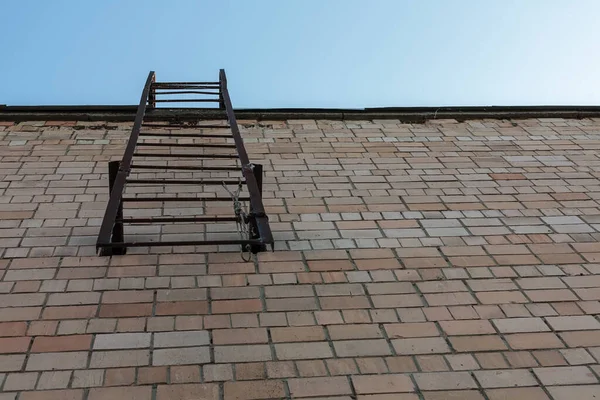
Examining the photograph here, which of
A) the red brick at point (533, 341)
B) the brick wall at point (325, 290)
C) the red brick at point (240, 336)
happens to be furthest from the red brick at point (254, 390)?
the red brick at point (533, 341)

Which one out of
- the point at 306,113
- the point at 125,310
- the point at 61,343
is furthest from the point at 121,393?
the point at 306,113

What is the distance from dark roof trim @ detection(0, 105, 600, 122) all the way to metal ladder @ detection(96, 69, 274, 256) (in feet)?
0.67

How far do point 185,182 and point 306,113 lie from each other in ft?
8.25

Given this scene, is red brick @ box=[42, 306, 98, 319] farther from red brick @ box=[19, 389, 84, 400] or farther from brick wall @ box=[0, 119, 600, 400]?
red brick @ box=[19, 389, 84, 400]

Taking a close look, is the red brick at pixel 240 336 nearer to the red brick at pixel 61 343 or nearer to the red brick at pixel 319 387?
the red brick at pixel 319 387

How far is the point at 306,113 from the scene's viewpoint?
6051mm

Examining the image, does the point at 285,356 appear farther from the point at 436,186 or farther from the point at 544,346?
the point at 436,186

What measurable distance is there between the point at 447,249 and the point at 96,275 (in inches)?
83.0

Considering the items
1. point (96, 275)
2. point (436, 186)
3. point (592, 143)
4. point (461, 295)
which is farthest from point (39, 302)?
point (592, 143)

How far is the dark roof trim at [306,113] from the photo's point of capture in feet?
18.8

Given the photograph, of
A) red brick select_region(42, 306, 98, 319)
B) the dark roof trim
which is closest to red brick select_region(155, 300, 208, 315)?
red brick select_region(42, 306, 98, 319)

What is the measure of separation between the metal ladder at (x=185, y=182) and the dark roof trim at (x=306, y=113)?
0.20 meters

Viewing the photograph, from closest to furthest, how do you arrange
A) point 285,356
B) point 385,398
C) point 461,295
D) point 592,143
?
point 385,398
point 285,356
point 461,295
point 592,143

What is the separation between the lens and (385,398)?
98.9 inches
